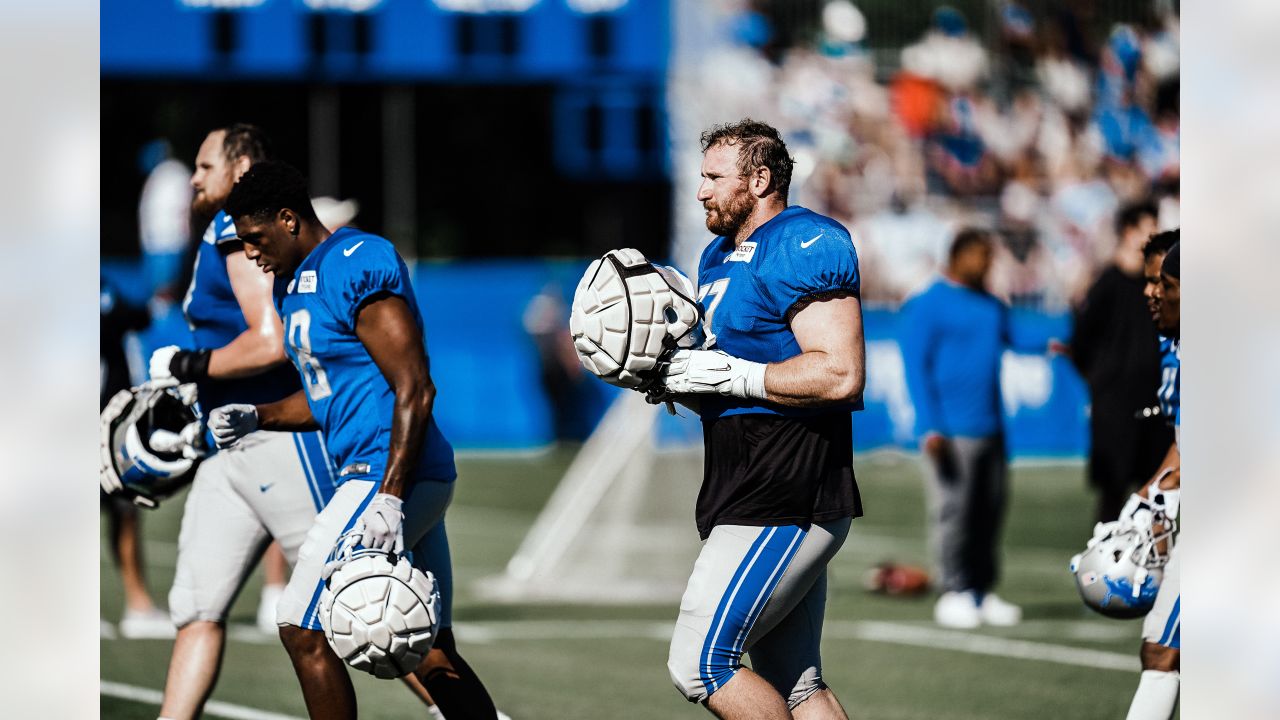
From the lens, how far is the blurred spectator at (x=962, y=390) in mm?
9773

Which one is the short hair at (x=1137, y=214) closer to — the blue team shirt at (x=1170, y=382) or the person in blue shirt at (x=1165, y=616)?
the blue team shirt at (x=1170, y=382)

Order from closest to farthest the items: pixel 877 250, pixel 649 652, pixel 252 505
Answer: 1. pixel 252 505
2. pixel 649 652
3. pixel 877 250

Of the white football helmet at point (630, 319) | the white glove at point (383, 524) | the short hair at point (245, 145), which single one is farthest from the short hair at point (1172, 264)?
the short hair at point (245, 145)

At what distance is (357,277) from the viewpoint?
5008 millimetres

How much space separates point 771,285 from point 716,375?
29 centimetres

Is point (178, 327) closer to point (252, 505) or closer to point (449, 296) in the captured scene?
point (449, 296)

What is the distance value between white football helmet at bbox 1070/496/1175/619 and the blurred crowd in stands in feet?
50.7

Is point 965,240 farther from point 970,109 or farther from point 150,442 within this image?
point 970,109

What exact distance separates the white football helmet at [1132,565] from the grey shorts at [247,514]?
2.48 m

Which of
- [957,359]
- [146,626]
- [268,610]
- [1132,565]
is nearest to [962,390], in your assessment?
[957,359]

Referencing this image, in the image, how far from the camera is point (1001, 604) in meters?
9.67

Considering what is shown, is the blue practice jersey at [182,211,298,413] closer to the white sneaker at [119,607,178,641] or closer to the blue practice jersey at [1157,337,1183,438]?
the blue practice jersey at [1157,337,1183,438]
